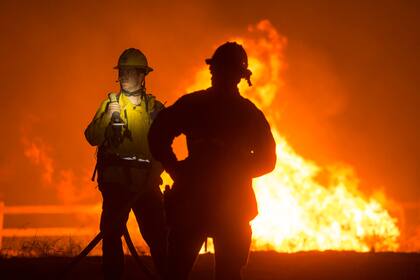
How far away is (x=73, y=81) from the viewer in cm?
3472

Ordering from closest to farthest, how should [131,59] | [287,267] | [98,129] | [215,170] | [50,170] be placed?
[215,170], [98,129], [131,59], [287,267], [50,170]

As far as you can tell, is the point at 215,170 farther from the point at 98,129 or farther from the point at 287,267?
the point at 287,267

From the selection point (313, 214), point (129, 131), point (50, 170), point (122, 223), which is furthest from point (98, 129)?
point (50, 170)

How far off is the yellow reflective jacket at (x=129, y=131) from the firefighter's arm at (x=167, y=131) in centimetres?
310

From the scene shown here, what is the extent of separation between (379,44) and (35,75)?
14377 mm

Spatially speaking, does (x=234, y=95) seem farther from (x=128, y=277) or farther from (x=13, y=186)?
(x=13, y=186)

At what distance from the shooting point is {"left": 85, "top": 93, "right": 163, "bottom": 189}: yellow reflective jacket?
34.9ft

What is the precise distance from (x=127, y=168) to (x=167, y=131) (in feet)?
10.4

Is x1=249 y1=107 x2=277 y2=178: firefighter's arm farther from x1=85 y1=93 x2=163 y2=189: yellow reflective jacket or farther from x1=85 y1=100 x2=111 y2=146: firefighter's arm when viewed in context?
x1=85 y1=100 x2=111 y2=146: firefighter's arm

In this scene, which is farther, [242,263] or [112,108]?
[112,108]

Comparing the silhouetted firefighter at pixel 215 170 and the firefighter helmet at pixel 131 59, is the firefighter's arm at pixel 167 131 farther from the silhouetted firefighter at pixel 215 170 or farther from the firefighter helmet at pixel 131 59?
the firefighter helmet at pixel 131 59

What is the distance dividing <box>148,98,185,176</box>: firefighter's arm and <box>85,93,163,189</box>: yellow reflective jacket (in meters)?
3.10

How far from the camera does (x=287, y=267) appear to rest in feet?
44.8

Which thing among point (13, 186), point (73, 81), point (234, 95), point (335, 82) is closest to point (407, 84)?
point (335, 82)
